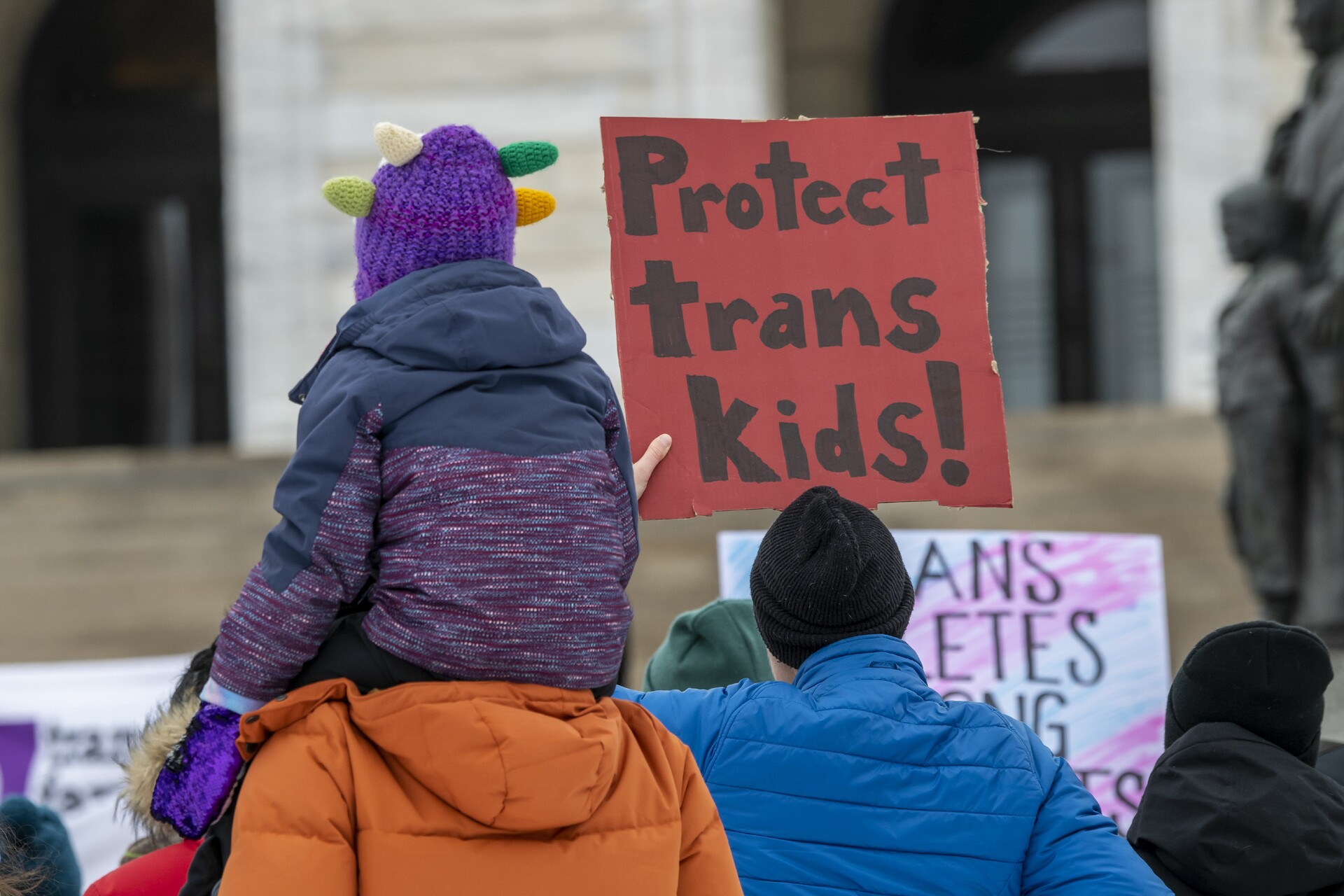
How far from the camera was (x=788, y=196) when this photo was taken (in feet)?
8.29

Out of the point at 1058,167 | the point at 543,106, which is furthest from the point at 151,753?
the point at 1058,167

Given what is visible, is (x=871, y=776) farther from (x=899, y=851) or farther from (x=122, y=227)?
(x=122, y=227)

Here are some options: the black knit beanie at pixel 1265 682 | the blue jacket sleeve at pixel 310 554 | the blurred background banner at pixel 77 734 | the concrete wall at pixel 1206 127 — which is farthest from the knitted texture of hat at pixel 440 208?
the concrete wall at pixel 1206 127

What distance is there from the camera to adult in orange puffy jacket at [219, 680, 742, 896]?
1.53 meters

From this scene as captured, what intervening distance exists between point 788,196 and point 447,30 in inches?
308

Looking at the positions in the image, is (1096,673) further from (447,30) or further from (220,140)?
(220,140)

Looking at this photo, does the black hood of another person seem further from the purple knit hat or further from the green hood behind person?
the purple knit hat

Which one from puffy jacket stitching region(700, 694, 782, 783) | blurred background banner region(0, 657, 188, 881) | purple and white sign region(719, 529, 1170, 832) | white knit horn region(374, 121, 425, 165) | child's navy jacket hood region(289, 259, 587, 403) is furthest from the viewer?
blurred background banner region(0, 657, 188, 881)

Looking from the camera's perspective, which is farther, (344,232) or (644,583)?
(344,232)

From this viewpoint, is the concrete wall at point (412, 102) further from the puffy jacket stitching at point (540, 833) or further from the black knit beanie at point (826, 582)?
the puffy jacket stitching at point (540, 833)

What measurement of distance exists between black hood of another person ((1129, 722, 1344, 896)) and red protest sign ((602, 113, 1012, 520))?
22.7 inches

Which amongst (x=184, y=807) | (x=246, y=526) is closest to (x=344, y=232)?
(x=246, y=526)

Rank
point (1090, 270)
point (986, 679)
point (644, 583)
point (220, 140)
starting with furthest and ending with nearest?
1. point (220, 140)
2. point (1090, 270)
3. point (644, 583)
4. point (986, 679)

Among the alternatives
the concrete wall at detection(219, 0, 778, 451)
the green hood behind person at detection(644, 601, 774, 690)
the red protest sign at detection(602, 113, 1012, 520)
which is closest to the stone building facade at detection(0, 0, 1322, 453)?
the concrete wall at detection(219, 0, 778, 451)
